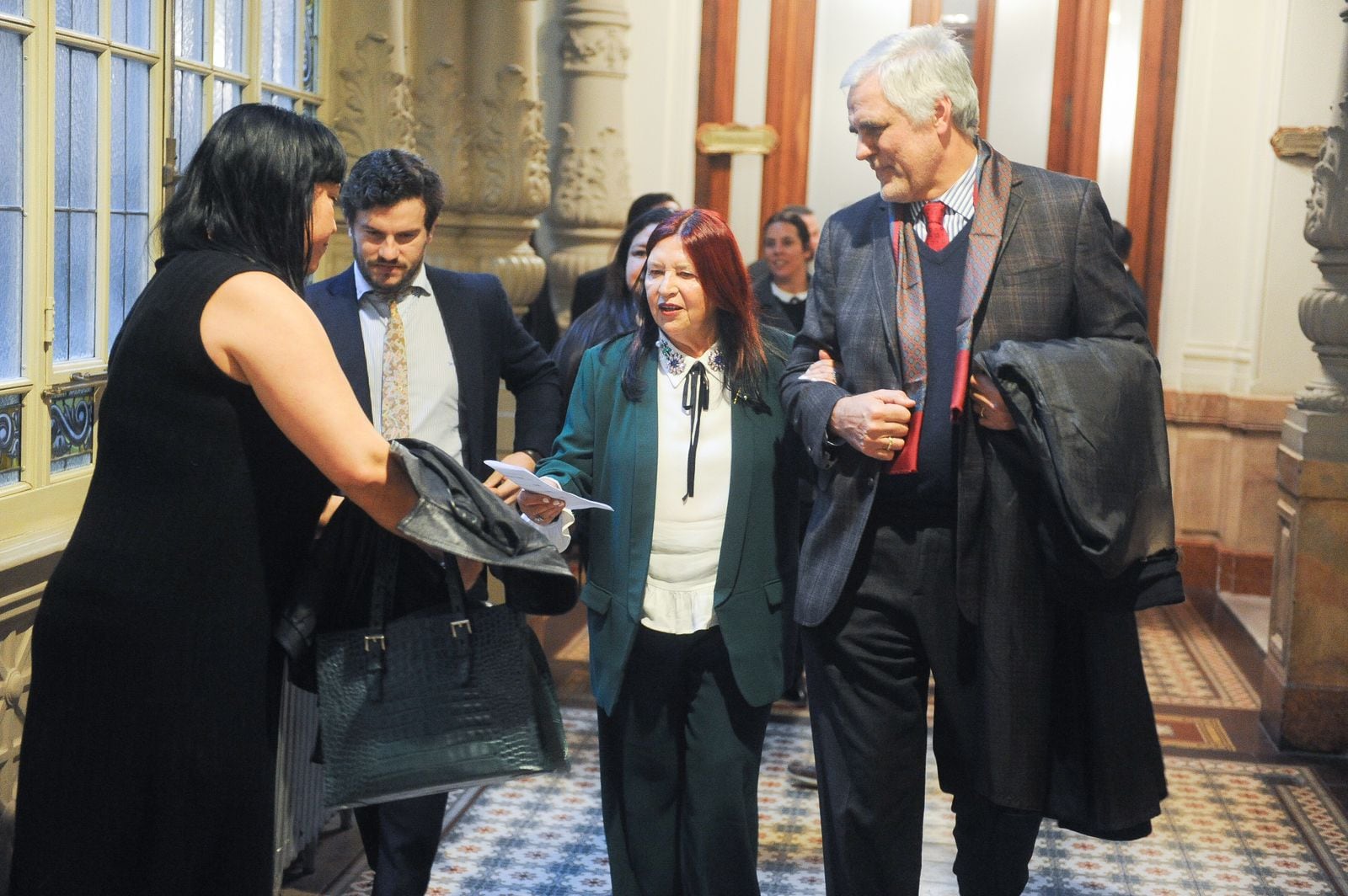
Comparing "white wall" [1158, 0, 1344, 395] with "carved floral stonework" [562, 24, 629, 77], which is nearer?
"white wall" [1158, 0, 1344, 395]

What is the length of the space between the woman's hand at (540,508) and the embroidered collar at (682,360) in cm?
42

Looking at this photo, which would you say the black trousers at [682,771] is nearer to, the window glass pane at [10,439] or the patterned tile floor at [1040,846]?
the patterned tile floor at [1040,846]

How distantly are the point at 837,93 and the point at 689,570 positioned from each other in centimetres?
660

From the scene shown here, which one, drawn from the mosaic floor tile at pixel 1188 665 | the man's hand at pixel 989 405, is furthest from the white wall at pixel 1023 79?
the man's hand at pixel 989 405

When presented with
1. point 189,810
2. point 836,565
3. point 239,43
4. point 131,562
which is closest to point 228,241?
point 131,562

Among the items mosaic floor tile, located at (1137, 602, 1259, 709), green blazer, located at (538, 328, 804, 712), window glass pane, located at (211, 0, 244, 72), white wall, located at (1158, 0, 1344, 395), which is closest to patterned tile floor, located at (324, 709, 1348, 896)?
mosaic floor tile, located at (1137, 602, 1259, 709)

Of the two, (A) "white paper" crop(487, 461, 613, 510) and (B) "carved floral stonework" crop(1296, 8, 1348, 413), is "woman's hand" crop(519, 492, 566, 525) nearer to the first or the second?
(A) "white paper" crop(487, 461, 613, 510)

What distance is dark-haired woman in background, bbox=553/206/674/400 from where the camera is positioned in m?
4.39

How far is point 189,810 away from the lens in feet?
7.30

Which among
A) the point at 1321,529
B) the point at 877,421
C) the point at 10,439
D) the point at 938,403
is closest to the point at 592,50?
the point at 1321,529

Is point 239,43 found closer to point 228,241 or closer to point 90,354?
point 90,354

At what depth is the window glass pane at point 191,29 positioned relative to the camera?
4.08 m

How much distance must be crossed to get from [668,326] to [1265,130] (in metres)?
6.20

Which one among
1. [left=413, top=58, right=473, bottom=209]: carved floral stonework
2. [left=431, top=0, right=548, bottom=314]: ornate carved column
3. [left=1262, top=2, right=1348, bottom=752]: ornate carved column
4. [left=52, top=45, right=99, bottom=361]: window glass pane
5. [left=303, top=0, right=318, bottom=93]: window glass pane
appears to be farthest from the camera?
[left=431, top=0, right=548, bottom=314]: ornate carved column
